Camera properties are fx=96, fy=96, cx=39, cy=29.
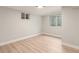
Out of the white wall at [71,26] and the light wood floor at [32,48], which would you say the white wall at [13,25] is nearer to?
the light wood floor at [32,48]

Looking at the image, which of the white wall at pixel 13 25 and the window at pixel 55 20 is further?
the window at pixel 55 20

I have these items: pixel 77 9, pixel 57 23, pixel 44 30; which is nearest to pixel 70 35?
pixel 77 9

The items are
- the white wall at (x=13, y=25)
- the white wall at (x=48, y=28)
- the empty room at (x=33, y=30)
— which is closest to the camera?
the empty room at (x=33, y=30)

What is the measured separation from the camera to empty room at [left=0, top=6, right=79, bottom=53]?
4.30 meters

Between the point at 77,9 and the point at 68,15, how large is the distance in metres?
0.49

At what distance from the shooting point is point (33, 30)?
27.1 ft

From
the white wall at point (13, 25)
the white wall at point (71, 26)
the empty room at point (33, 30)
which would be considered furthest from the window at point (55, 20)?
the white wall at point (71, 26)

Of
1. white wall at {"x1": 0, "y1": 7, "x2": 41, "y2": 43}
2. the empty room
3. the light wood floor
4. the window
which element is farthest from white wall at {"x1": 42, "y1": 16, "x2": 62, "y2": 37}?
the light wood floor

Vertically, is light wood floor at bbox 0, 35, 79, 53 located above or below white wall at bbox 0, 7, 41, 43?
below

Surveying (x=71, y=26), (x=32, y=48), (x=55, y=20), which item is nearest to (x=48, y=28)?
(x=55, y=20)

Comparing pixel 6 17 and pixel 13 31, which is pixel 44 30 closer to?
pixel 13 31

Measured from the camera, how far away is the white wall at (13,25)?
16.0 feet

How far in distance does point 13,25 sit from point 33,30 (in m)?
2.83

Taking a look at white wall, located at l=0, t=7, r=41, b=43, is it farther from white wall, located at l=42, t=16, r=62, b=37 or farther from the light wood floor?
white wall, located at l=42, t=16, r=62, b=37
